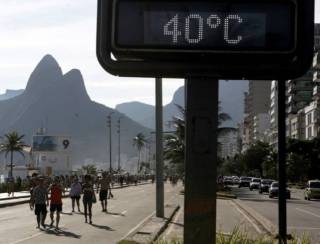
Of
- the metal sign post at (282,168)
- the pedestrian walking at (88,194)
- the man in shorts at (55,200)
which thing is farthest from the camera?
the pedestrian walking at (88,194)

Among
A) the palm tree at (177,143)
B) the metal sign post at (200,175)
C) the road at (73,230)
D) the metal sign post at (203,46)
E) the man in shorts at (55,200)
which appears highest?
the palm tree at (177,143)

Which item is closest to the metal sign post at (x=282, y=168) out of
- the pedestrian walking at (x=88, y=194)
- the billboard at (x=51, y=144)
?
the pedestrian walking at (x=88, y=194)

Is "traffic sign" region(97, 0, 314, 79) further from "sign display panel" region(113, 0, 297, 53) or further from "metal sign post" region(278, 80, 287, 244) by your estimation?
"metal sign post" region(278, 80, 287, 244)

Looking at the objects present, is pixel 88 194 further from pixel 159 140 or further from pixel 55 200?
pixel 159 140

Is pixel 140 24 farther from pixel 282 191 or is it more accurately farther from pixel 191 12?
pixel 282 191

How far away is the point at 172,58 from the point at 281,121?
3966mm

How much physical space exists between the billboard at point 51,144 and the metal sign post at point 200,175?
103 m

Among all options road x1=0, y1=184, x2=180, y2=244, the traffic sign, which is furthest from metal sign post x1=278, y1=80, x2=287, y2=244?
road x1=0, y1=184, x2=180, y2=244

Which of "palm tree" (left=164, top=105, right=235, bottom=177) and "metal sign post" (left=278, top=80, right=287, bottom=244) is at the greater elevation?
"palm tree" (left=164, top=105, right=235, bottom=177)

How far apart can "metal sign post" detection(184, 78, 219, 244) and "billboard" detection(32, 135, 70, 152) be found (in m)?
103

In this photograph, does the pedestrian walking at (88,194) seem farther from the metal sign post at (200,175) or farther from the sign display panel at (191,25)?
the sign display panel at (191,25)

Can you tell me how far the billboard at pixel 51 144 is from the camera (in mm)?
106938

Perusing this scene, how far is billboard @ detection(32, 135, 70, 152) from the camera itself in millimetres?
106938

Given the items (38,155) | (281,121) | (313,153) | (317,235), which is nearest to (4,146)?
(38,155)
